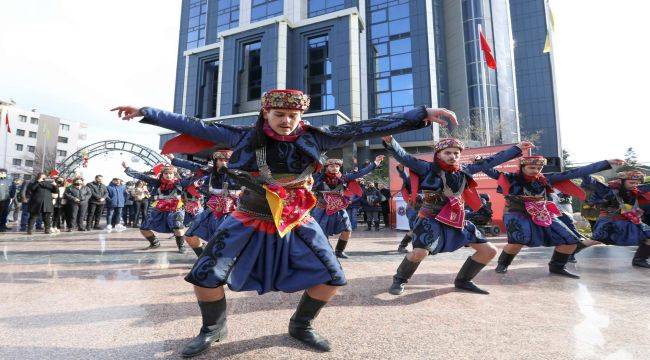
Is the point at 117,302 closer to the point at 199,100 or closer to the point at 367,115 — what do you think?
the point at 367,115

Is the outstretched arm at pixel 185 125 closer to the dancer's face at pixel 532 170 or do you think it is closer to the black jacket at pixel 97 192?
the dancer's face at pixel 532 170

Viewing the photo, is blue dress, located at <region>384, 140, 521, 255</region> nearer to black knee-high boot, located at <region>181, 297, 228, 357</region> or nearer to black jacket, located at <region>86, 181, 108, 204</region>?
black knee-high boot, located at <region>181, 297, 228, 357</region>

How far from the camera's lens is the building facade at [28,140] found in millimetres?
53625

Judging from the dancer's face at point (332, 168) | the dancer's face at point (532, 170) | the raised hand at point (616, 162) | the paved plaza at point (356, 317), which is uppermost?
the dancer's face at point (332, 168)

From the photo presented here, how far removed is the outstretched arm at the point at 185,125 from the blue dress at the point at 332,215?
4275 mm

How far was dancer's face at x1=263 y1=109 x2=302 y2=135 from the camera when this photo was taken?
8.67ft

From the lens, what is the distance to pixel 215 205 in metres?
5.75

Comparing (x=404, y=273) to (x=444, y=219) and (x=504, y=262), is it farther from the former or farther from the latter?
(x=504, y=262)

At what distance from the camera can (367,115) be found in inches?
1313

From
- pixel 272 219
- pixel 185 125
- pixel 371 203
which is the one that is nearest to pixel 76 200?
pixel 371 203

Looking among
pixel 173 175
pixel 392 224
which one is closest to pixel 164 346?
pixel 173 175

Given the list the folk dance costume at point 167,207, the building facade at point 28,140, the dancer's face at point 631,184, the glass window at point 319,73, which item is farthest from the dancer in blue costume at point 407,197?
the building facade at point 28,140

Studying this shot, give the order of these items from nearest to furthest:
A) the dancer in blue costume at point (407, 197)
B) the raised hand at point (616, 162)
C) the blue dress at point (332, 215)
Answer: the dancer in blue costume at point (407, 197), the raised hand at point (616, 162), the blue dress at point (332, 215)

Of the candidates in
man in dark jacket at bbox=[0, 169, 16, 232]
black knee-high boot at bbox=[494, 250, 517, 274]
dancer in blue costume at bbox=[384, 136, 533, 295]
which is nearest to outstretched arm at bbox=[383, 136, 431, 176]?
dancer in blue costume at bbox=[384, 136, 533, 295]
